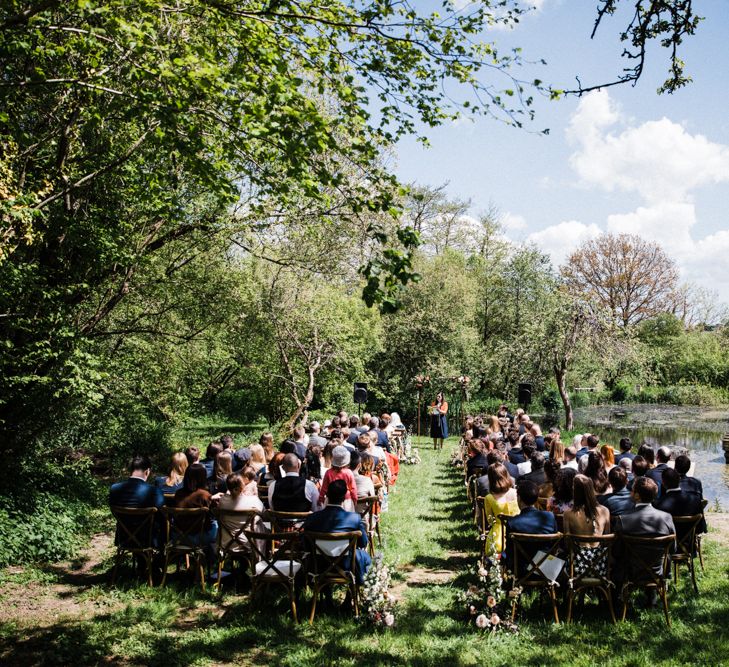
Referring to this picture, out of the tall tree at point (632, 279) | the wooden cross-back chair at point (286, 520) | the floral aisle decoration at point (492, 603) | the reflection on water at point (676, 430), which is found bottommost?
the reflection on water at point (676, 430)

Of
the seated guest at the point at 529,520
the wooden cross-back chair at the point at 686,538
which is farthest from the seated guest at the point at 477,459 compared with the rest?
the seated guest at the point at 529,520

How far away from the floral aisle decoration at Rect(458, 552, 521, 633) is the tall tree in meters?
41.4

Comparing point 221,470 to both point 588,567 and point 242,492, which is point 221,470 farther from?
point 588,567

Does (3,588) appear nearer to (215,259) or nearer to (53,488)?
(53,488)

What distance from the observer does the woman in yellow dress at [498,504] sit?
241 inches

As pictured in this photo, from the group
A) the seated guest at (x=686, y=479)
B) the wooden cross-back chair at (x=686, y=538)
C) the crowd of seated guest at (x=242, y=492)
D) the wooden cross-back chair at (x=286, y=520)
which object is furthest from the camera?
the seated guest at (x=686, y=479)

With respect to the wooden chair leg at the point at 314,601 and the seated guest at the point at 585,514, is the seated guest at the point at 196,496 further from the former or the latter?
the seated guest at the point at 585,514

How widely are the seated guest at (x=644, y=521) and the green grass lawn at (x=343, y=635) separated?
523 mm

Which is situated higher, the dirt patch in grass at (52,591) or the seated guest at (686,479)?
the seated guest at (686,479)

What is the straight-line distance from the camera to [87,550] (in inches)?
301

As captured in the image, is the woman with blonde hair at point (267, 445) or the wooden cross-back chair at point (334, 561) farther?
the woman with blonde hair at point (267, 445)

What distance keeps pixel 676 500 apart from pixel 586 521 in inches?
52.7

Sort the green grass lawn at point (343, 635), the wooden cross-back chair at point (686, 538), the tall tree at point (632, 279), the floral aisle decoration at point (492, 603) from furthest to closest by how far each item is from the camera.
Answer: the tall tree at point (632, 279), the wooden cross-back chair at point (686, 538), the floral aisle decoration at point (492, 603), the green grass lawn at point (343, 635)

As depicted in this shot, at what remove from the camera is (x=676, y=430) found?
2525 cm
